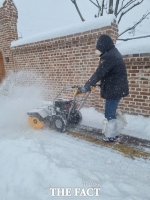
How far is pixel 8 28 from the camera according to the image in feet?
24.1

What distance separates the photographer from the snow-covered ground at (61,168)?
7.34 ft

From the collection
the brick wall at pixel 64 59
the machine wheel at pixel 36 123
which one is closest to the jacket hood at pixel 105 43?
the brick wall at pixel 64 59

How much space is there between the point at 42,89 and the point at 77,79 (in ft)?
5.83

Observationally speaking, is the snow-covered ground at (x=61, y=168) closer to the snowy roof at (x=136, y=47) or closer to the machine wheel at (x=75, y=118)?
the machine wheel at (x=75, y=118)

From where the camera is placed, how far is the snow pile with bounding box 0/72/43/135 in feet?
15.9

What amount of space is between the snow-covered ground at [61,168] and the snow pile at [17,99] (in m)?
0.60

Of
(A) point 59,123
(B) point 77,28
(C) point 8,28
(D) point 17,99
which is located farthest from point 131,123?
(C) point 8,28

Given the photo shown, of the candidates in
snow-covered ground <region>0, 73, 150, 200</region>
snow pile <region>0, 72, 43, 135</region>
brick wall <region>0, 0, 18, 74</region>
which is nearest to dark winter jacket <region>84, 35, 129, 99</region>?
snow-covered ground <region>0, 73, 150, 200</region>

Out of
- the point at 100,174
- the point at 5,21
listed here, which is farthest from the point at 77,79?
the point at 5,21

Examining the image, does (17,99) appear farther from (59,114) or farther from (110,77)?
(110,77)

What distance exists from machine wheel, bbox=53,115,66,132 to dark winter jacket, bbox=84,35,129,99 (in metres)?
1.11

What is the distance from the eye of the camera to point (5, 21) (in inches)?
287

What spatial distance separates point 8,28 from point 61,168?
22.0 feet

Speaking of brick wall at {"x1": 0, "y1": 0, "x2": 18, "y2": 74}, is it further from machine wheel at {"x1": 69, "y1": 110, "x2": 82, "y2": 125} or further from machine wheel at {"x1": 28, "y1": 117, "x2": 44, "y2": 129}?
machine wheel at {"x1": 69, "y1": 110, "x2": 82, "y2": 125}
